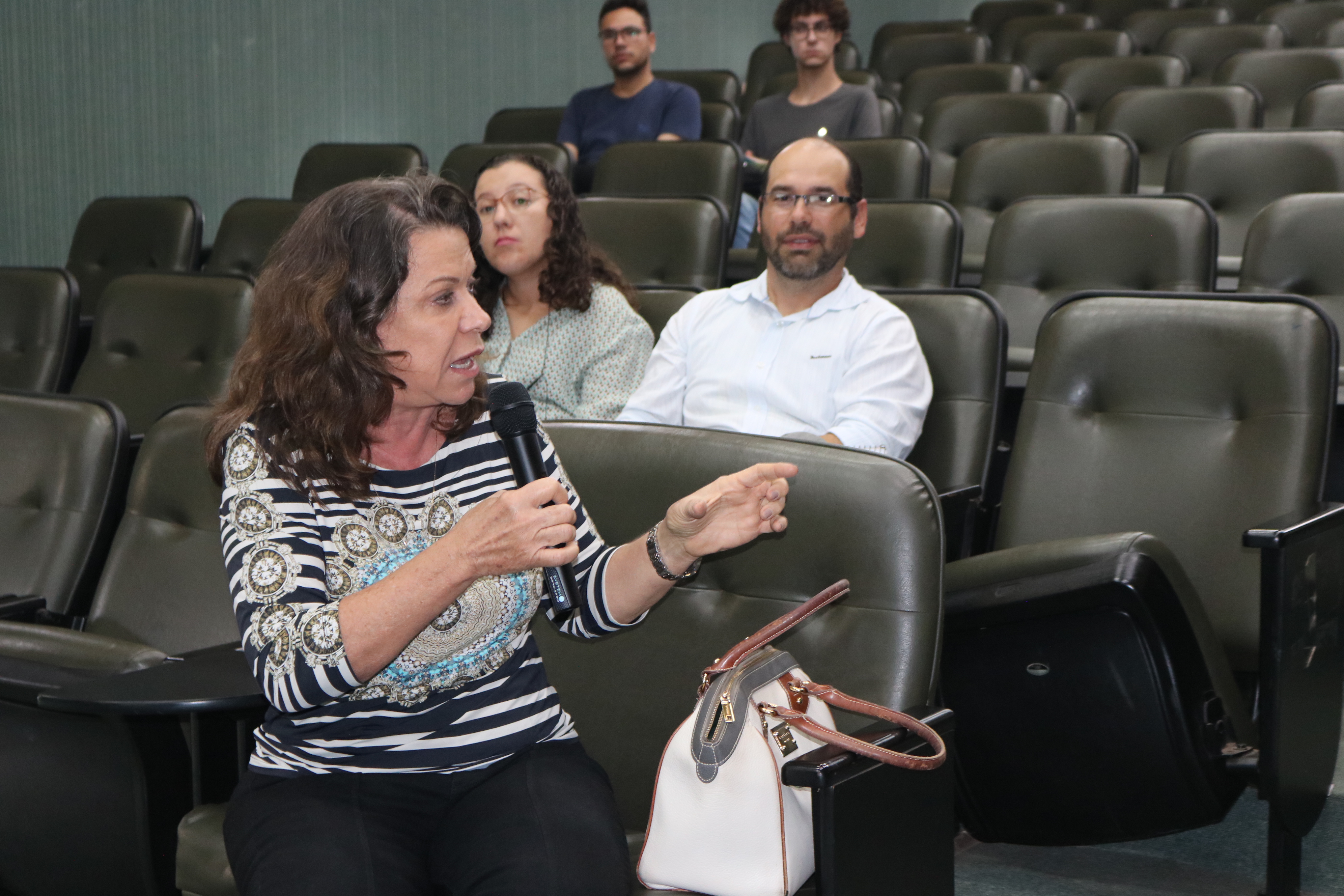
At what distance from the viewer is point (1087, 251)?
2.81 meters

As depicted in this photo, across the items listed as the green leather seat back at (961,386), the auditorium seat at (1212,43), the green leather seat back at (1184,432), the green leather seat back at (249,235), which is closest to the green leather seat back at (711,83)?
the auditorium seat at (1212,43)

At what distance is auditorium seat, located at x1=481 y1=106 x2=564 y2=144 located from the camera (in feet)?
15.8

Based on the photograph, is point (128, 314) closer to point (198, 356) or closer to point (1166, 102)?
point (198, 356)

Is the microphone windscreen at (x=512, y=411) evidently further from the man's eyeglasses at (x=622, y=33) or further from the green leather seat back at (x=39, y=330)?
the man's eyeglasses at (x=622, y=33)

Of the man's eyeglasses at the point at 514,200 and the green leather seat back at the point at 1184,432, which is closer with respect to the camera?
the green leather seat back at the point at 1184,432

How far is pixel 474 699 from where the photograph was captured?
136 centimetres

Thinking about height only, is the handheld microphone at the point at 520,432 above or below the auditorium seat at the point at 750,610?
above

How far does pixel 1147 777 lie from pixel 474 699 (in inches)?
33.2

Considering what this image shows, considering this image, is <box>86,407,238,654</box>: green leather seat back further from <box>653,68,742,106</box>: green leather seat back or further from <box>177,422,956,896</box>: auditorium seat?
<box>653,68,742,106</box>: green leather seat back

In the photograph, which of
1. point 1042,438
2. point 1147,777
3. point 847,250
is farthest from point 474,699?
point 847,250

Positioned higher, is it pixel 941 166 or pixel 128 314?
pixel 941 166

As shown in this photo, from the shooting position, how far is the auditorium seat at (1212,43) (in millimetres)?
5352

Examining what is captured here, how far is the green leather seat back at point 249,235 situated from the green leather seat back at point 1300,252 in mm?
2412

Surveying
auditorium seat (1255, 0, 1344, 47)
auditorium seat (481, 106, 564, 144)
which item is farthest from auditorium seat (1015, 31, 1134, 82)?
auditorium seat (481, 106, 564, 144)
